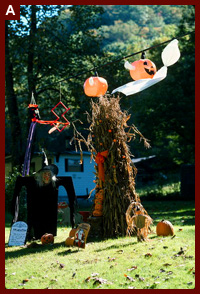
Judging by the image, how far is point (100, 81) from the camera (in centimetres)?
695

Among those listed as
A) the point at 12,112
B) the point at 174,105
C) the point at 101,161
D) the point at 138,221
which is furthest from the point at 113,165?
the point at 174,105

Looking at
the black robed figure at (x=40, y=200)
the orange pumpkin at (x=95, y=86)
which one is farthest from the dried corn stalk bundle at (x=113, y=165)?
the orange pumpkin at (x=95, y=86)

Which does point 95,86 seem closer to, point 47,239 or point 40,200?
point 40,200

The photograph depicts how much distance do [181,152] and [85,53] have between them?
9.64 meters

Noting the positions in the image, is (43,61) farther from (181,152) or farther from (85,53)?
(181,152)

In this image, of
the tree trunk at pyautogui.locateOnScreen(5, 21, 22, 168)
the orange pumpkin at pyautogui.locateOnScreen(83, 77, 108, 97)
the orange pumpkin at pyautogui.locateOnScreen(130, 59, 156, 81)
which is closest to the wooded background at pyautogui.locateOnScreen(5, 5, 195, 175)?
the tree trunk at pyautogui.locateOnScreen(5, 21, 22, 168)

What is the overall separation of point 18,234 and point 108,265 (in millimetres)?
2586

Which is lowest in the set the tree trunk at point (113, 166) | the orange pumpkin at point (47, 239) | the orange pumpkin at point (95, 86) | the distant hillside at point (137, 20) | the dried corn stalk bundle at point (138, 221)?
the orange pumpkin at point (47, 239)

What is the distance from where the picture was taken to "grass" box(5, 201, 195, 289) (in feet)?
17.5

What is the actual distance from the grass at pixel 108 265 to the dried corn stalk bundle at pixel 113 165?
46 centimetres

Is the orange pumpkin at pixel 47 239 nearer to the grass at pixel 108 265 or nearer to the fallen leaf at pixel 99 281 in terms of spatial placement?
the grass at pixel 108 265

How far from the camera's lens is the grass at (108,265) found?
534 cm

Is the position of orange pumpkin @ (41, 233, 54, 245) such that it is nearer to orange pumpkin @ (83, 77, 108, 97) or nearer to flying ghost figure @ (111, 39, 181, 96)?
orange pumpkin @ (83, 77, 108, 97)

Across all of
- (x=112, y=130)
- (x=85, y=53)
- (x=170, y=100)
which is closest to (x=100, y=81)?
(x=112, y=130)
